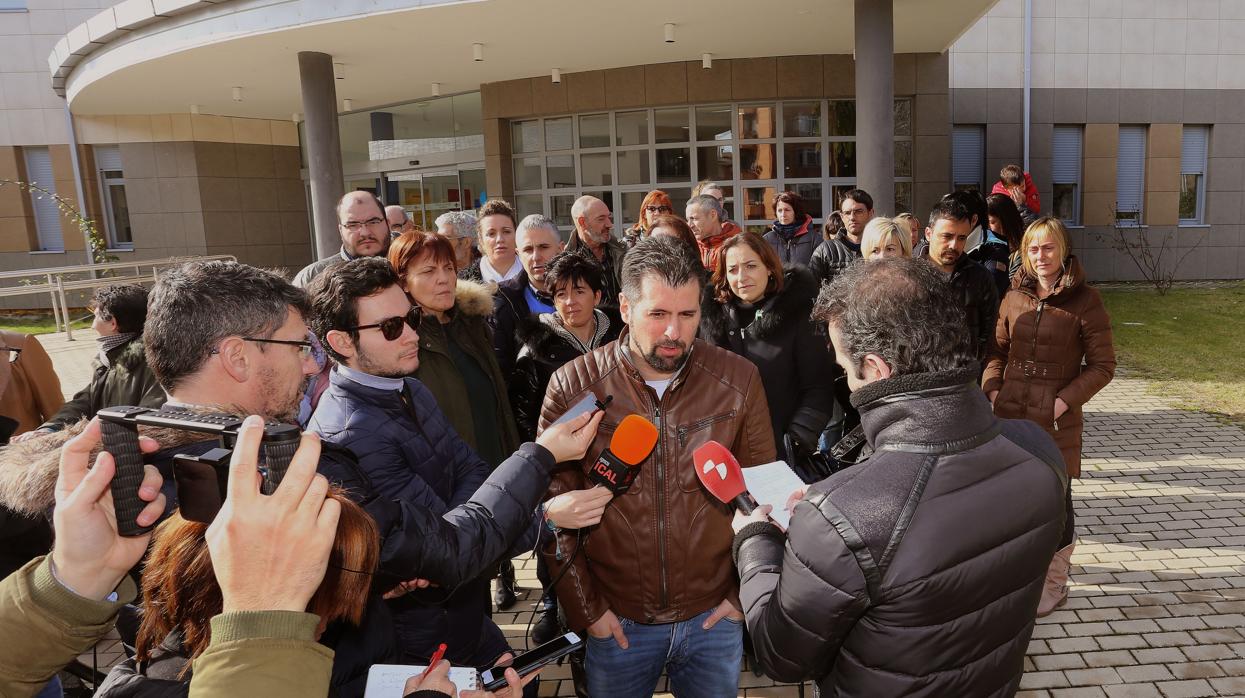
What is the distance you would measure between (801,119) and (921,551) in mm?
12234

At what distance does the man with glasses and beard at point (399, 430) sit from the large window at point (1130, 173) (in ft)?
56.1

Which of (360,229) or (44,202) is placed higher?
(44,202)

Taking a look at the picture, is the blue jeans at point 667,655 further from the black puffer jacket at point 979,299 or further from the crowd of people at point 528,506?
the black puffer jacket at point 979,299

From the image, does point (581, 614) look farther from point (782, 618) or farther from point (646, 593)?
point (782, 618)

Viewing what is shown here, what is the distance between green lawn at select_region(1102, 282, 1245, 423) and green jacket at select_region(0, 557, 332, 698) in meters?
8.92

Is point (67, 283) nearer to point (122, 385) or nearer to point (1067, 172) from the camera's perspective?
point (122, 385)

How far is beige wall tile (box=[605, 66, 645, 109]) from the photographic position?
41.9 ft

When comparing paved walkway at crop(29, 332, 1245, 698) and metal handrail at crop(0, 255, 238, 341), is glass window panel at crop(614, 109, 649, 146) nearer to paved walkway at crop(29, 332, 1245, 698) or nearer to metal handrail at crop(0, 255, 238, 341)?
metal handrail at crop(0, 255, 238, 341)

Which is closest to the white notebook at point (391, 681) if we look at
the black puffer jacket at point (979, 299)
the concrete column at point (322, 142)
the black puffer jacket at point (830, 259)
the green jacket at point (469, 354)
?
the green jacket at point (469, 354)

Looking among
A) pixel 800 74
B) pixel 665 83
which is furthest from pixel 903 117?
pixel 665 83

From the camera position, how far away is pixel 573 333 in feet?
12.8

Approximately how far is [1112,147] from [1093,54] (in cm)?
186

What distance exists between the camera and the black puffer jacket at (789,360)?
3723mm

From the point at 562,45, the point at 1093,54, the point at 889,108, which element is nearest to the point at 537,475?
the point at 889,108
